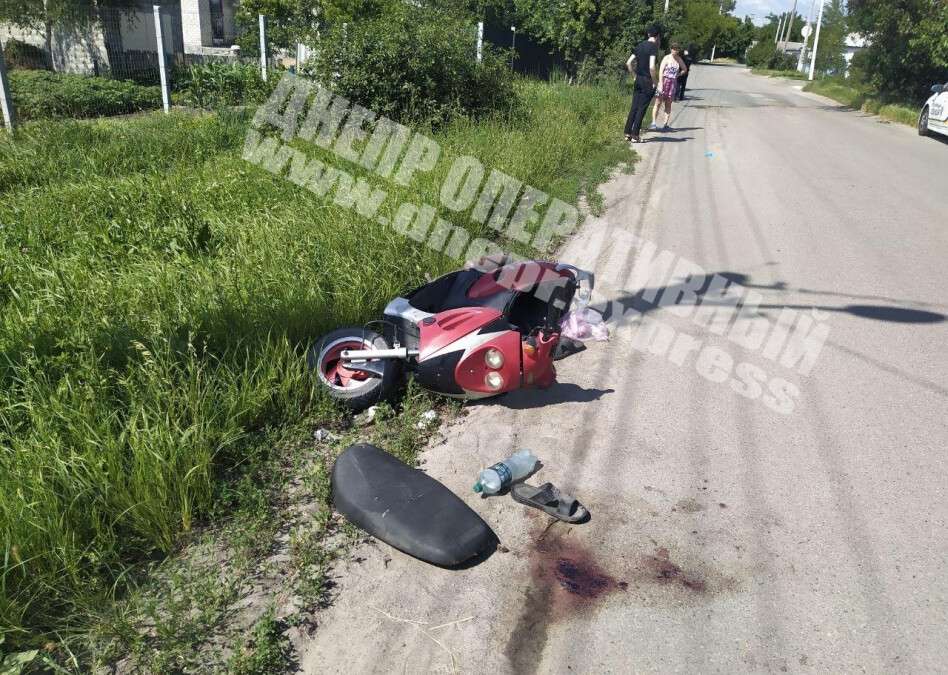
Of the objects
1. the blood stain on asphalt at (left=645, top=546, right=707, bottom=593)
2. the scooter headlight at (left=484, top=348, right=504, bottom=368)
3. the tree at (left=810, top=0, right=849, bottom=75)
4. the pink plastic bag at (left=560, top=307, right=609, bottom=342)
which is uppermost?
the tree at (left=810, top=0, right=849, bottom=75)

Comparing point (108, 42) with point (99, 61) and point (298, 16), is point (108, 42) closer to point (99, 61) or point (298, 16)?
point (99, 61)

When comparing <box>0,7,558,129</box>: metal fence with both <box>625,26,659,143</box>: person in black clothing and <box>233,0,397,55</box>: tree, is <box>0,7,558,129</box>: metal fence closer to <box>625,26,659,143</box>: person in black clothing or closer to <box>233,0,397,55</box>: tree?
<box>233,0,397,55</box>: tree

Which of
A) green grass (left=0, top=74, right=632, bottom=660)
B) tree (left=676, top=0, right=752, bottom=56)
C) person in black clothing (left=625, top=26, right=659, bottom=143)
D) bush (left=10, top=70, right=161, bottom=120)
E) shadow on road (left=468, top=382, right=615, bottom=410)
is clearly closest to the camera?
green grass (left=0, top=74, right=632, bottom=660)

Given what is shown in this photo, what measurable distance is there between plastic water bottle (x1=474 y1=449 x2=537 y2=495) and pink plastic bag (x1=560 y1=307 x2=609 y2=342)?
1.63 m

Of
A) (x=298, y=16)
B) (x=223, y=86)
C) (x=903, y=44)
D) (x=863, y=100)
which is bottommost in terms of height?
(x=223, y=86)

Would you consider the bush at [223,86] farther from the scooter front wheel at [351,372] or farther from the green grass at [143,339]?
the scooter front wheel at [351,372]

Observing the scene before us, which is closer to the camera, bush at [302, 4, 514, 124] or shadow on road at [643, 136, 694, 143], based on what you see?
bush at [302, 4, 514, 124]

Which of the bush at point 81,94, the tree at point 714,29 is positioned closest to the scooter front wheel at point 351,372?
the bush at point 81,94

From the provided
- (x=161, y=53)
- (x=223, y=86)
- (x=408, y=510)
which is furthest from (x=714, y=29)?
(x=408, y=510)

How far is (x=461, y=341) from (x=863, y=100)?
23.7 metres

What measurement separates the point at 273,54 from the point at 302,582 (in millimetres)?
13754

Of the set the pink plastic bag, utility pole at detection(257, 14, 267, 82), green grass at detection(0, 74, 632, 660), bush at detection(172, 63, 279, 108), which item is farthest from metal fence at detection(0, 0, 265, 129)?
the pink plastic bag

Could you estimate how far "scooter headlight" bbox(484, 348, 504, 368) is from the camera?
3.60 metres

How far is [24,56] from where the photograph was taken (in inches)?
669
